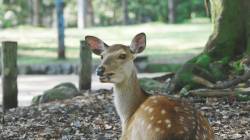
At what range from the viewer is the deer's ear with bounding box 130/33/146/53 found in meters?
5.68

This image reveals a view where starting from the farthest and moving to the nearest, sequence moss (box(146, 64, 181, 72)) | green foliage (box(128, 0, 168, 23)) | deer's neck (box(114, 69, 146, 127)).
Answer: green foliage (box(128, 0, 168, 23)) → moss (box(146, 64, 181, 72)) → deer's neck (box(114, 69, 146, 127))

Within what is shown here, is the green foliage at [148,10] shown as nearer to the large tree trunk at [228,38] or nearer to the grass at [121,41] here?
the grass at [121,41]

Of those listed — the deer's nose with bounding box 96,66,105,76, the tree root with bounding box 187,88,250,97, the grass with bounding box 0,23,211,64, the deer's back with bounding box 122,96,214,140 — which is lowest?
the grass with bounding box 0,23,211,64

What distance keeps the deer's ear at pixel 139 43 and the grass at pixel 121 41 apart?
11.8 m

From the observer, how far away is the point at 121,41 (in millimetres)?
23219

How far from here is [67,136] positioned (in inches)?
297

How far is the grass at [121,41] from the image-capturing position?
19.5 m

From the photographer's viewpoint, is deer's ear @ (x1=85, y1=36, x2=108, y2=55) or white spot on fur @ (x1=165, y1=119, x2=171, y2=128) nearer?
white spot on fur @ (x1=165, y1=119, x2=171, y2=128)

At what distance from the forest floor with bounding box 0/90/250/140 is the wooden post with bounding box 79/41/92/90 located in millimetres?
1866

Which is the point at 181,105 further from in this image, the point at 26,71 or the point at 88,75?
the point at 26,71

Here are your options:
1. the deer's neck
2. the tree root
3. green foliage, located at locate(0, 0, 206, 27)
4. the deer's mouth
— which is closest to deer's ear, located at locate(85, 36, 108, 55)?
the deer's neck

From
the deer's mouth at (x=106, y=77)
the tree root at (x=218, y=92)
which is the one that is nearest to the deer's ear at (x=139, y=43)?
the deer's mouth at (x=106, y=77)

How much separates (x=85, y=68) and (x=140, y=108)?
640 centimetres

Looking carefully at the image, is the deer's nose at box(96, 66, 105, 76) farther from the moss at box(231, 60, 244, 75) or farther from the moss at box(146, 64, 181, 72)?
the moss at box(146, 64, 181, 72)
